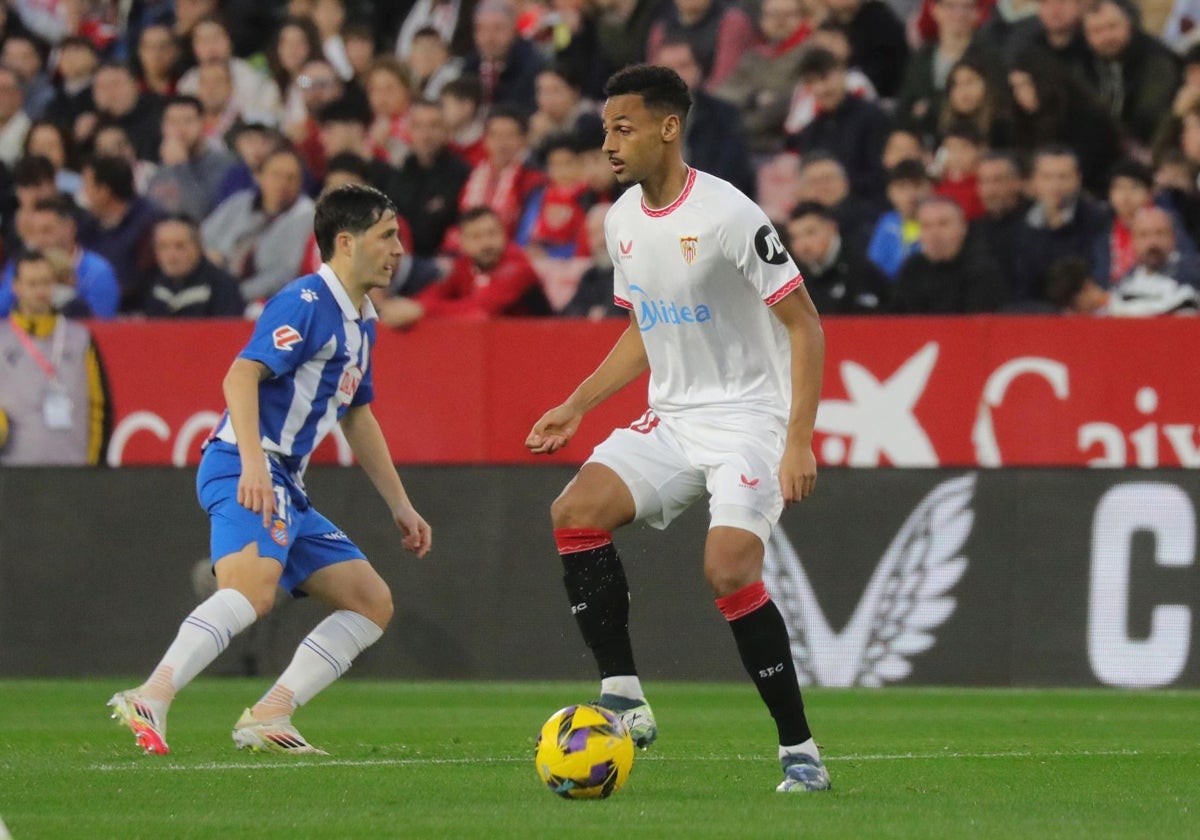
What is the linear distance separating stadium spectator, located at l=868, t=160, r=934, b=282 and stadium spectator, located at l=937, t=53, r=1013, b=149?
66cm

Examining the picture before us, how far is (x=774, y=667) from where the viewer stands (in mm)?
6496

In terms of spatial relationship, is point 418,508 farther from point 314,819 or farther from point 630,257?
point 314,819

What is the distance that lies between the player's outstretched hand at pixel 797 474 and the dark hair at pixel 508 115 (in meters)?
8.69

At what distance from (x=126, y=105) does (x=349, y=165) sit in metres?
3.43

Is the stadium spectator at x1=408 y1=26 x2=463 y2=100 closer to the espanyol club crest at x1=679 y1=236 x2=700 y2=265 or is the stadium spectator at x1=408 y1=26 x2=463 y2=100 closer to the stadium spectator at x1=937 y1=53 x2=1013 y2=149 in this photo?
the stadium spectator at x1=937 y1=53 x2=1013 y2=149

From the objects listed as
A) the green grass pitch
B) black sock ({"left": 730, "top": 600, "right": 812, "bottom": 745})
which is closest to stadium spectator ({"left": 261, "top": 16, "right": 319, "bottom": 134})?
the green grass pitch

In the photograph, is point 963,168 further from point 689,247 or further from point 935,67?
point 689,247

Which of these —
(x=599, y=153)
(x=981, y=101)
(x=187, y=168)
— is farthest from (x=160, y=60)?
(x=981, y=101)

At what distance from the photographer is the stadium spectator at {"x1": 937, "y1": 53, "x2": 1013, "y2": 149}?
13.8 metres

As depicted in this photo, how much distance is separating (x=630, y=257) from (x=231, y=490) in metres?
1.69

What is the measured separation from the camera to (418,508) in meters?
12.2

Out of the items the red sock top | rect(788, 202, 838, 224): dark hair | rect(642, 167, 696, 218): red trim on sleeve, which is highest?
rect(642, 167, 696, 218): red trim on sleeve

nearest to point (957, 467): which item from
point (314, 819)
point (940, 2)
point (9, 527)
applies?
point (940, 2)

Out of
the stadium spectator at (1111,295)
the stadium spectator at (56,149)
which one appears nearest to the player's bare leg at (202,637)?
the stadium spectator at (1111,295)
